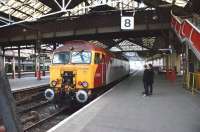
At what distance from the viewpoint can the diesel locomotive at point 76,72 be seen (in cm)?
1546

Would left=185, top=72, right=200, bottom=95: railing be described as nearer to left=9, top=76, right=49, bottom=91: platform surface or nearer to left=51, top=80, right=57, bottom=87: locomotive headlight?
left=51, top=80, right=57, bottom=87: locomotive headlight

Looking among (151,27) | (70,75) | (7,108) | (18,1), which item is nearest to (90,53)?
(70,75)

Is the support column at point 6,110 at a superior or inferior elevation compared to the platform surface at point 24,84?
superior

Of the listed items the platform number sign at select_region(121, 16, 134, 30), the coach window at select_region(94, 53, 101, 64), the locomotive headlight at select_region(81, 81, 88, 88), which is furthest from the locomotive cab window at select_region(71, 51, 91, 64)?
the platform number sign at select_region(121, 16, 134, 30)

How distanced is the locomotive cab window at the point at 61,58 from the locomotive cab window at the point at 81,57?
11.4 inches

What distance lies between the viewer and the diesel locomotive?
1546 cm

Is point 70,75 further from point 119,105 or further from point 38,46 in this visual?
point 38,46

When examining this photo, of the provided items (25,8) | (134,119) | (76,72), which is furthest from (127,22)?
(25,8)

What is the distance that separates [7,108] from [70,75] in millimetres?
13422

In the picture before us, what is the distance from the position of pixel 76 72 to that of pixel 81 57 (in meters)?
0.97

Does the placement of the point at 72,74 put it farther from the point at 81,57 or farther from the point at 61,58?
the point at 61,58

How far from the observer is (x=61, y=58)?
54.7 feet

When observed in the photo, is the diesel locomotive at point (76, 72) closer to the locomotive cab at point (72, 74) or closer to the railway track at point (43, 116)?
the locomotive cab at point (72, 74)

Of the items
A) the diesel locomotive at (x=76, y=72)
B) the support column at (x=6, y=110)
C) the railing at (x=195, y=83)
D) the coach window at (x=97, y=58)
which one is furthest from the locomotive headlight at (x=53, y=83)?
the support column at (x=6, y=110)
